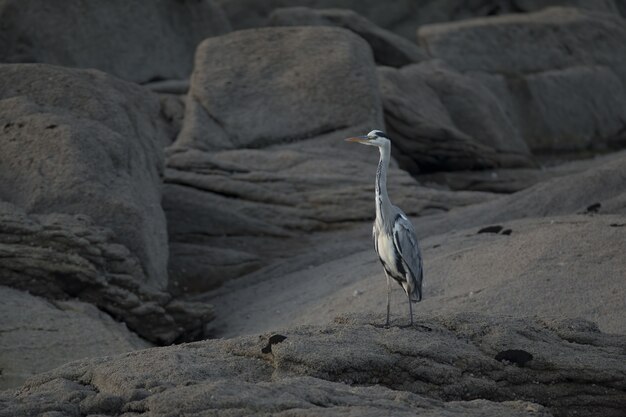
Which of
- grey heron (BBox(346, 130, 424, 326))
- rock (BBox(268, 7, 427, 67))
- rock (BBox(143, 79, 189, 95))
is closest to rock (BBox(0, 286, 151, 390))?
grey heron (BBox(346, 130, 424, 326))

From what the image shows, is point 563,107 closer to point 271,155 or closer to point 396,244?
point 271,155

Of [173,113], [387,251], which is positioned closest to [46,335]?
[387,251]

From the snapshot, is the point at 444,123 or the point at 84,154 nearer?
the point at 84,154

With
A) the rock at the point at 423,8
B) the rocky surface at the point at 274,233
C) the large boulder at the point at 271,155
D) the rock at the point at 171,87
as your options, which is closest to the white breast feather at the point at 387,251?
the rocky surface at the point at 274,233

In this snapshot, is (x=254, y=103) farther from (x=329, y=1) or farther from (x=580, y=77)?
(x=329, y=1)

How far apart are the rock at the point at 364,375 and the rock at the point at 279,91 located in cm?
916

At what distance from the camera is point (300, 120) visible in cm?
1816

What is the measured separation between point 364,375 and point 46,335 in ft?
13.3

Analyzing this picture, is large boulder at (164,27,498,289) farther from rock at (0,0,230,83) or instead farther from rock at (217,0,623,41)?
rock at (217,0,623,41)

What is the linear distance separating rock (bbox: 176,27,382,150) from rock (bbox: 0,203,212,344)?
5168 mm

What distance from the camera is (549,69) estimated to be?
2794 centimetres

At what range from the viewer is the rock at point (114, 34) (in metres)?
22.2

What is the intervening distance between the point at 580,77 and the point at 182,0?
29.6ft

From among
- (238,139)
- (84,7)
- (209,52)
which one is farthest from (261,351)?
(84,7)
